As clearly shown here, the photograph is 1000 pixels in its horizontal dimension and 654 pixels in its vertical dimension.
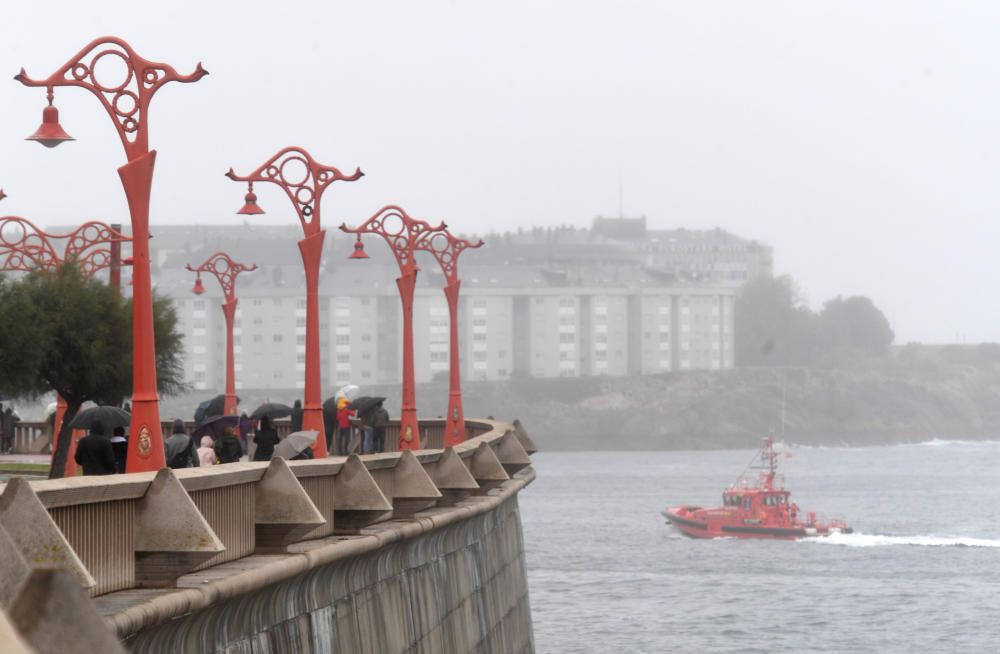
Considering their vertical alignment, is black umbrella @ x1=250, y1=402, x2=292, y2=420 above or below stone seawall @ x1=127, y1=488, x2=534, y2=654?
above

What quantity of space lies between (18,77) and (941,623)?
160 ft

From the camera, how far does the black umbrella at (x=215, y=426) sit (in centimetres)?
2480

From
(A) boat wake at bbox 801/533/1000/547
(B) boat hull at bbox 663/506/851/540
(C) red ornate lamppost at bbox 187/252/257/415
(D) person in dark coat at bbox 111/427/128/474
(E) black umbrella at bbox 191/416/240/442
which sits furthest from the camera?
(B) boat hull at bbox 663/506/851/540

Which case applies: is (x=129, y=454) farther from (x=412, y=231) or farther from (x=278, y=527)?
(x=412, y=231)

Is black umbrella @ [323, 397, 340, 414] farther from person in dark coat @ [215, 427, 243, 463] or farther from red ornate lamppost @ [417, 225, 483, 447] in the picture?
person in dark coat @ [215, 427, 243, 463]

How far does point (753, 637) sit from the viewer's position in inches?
2245

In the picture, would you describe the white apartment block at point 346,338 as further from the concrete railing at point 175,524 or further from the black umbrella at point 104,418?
the concrete railing at point 175,524

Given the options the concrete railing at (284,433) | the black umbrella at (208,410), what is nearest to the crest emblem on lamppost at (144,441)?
the black umbrella at (208,410)

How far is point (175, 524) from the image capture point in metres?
9.07

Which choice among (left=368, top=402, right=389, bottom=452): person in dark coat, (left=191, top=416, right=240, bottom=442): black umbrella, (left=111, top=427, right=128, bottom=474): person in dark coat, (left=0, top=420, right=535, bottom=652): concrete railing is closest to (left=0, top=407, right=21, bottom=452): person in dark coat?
(left=368, top=402, right=389, bottom=452): person in dark coat

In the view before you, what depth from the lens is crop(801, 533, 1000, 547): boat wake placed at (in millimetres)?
92500

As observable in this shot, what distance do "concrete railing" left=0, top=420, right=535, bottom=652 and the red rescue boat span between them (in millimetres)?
85195

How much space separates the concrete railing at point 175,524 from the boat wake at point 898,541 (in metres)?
80.5

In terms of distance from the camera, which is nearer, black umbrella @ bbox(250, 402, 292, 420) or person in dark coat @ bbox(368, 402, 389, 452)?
black umbrella @ bbox(250, 402, 292, 420)
